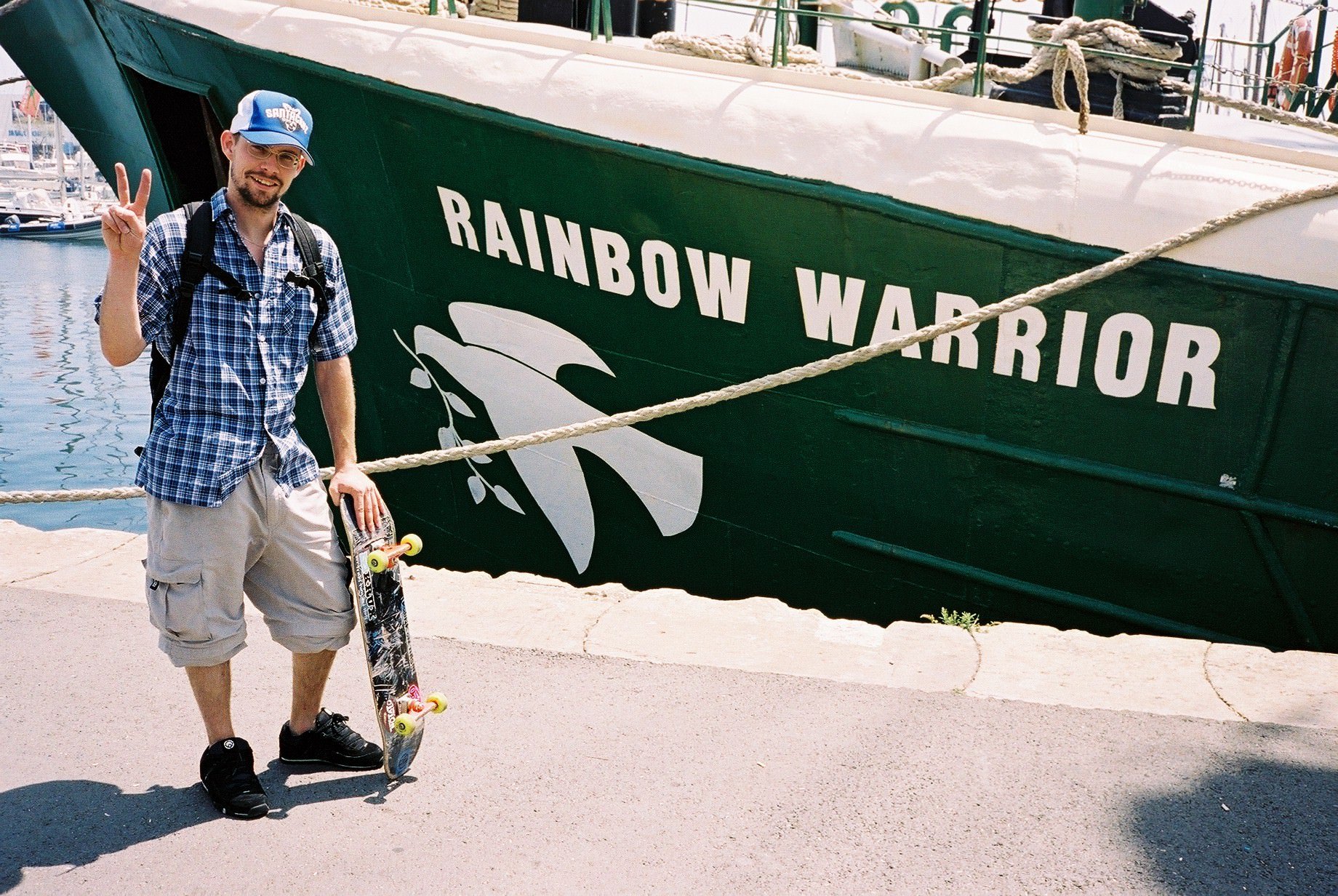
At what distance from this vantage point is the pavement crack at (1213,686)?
3273 millimetres

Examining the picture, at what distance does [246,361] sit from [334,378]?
0.88ft

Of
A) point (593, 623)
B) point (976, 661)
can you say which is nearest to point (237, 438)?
point (593, 623)

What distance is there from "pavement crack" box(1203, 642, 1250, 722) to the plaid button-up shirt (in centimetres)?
252

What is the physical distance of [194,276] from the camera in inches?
102

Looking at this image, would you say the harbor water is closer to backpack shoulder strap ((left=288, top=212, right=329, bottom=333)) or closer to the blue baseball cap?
backpack shoulder strap ((left=288, top=212, right=329, bottom=333))

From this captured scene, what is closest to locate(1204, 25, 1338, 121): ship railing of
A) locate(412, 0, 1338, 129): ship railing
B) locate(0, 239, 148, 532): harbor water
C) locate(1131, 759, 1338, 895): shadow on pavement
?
locate(412, 0, 1338, 129): ship railing

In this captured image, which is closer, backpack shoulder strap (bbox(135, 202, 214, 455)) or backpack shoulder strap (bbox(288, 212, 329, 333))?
backpack shoulder strap (bbox(135, 202, 214, 455))

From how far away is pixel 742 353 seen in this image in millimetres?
4852

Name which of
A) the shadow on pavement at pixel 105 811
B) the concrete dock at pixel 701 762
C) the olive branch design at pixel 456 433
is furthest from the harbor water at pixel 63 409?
the shadow on pavement at pixel 105 811

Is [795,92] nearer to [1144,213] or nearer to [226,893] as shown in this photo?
[1144,213]

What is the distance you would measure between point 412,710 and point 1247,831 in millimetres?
1909

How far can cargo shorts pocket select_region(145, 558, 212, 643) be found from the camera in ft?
8.69

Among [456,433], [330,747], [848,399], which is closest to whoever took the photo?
[330,747]

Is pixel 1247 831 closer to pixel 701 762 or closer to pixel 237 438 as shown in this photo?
pixel 701 762
